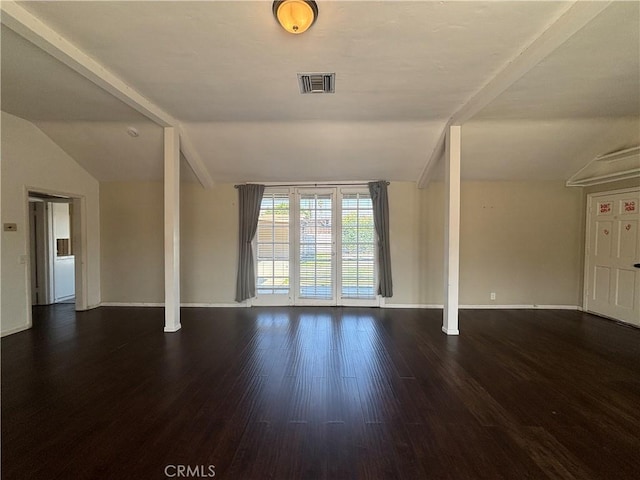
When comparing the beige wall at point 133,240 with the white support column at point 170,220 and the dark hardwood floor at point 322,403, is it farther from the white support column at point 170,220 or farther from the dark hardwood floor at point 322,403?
the white support column at point 170,220

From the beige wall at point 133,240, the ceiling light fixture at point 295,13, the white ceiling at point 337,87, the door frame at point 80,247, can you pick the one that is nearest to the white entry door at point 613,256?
the white ceiling at point 337,87

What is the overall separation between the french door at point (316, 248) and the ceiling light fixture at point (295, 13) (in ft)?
11.0

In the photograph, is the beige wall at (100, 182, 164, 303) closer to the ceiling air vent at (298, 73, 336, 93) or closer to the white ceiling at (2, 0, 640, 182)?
the white ceiling at (2, 0, 640, 182)

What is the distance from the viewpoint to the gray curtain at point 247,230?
520 centimetres

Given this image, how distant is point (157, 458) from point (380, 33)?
3.26m

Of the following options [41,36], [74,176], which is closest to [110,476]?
[41,36]

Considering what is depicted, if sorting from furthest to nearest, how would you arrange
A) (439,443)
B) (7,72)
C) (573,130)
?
(573,130) < (7,72) < (439,443)

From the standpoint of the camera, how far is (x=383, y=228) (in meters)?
5.15

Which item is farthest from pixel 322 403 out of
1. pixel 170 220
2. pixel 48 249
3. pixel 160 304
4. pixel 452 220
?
pixel 48 249

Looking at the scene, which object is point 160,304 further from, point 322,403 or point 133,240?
point 322,403

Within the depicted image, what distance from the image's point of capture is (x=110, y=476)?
5.28 ft

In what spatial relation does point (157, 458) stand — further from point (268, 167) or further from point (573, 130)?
point (573, 130)

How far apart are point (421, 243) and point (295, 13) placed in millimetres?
4210

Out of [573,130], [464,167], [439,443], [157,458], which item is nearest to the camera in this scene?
[157,458]
